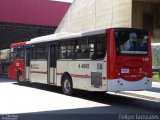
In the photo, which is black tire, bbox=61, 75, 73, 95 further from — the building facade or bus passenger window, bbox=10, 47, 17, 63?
the building facade

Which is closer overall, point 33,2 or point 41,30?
point 33,2

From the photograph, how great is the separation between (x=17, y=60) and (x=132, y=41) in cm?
1163

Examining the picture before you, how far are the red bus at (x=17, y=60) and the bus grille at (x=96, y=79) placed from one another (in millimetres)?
9192

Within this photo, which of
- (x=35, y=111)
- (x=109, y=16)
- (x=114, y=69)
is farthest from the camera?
(x=109, y=16)

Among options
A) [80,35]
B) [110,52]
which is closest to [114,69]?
[110,52]

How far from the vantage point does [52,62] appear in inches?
779

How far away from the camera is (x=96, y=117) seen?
1136 cm

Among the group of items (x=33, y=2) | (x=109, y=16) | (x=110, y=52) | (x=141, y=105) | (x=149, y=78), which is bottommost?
(x=141, y=105)

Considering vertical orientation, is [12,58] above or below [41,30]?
below

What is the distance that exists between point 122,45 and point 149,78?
5.89ft

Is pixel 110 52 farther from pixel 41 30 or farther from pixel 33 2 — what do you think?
pixel 41 30

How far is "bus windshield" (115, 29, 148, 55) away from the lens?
15.0 m

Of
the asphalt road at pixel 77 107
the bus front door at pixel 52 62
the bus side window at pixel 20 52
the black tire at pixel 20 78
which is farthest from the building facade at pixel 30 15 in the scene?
the asphalt road at pixel 77 107

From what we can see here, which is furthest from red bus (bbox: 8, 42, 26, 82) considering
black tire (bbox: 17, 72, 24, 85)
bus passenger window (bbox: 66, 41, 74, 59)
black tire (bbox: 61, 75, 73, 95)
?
bus passenger window (bbox: 66, 41, 74, 59)
